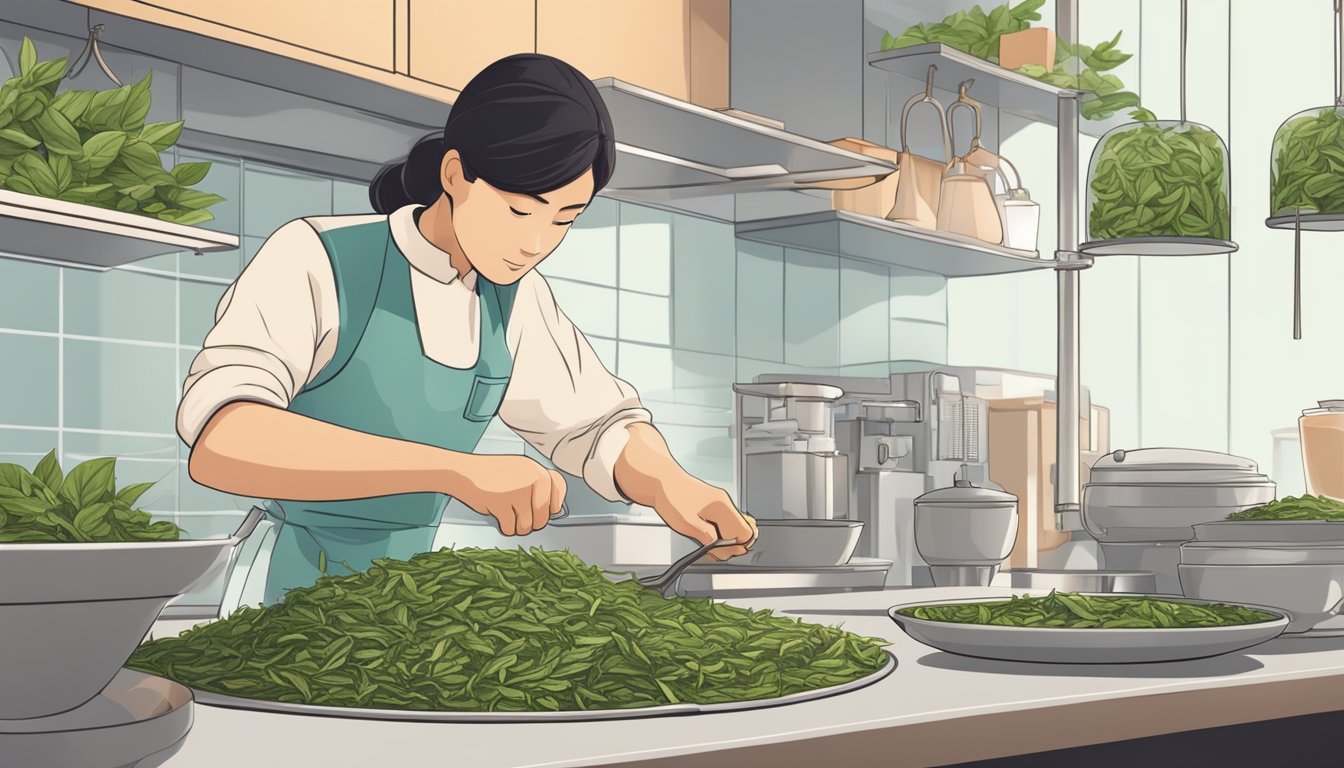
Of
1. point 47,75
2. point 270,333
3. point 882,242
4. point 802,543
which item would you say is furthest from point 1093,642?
point 882,242

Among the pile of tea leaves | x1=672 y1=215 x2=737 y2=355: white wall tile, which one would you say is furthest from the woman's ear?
x1=672 y1=215 x2=737 y2=355: white wall tile

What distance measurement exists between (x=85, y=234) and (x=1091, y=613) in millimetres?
1327

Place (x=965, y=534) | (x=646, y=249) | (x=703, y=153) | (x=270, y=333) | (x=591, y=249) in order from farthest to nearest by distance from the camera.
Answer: (x=646, y=249) → (x=591, y=249) → (x=703, y=153) → (x=965, y=534) → (x=270, y=333)

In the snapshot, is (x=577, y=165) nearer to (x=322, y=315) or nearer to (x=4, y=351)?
(x=322, y=315)

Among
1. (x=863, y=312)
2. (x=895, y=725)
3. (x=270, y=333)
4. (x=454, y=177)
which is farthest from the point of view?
(x=863, y=312)

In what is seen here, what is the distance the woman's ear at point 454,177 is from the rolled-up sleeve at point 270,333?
184 mm

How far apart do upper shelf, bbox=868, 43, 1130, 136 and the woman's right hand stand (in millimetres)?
1832

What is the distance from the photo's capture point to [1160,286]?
4992 mm

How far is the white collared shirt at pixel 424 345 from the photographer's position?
1.40m

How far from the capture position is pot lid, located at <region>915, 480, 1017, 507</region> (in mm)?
2463

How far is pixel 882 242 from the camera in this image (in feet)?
10.7

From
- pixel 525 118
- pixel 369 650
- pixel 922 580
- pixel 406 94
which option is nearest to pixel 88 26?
pixel 406 94

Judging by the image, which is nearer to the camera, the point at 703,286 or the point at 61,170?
the point at 61,170

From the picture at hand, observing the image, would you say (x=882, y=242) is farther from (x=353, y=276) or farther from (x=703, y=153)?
(x=353, y=276)
